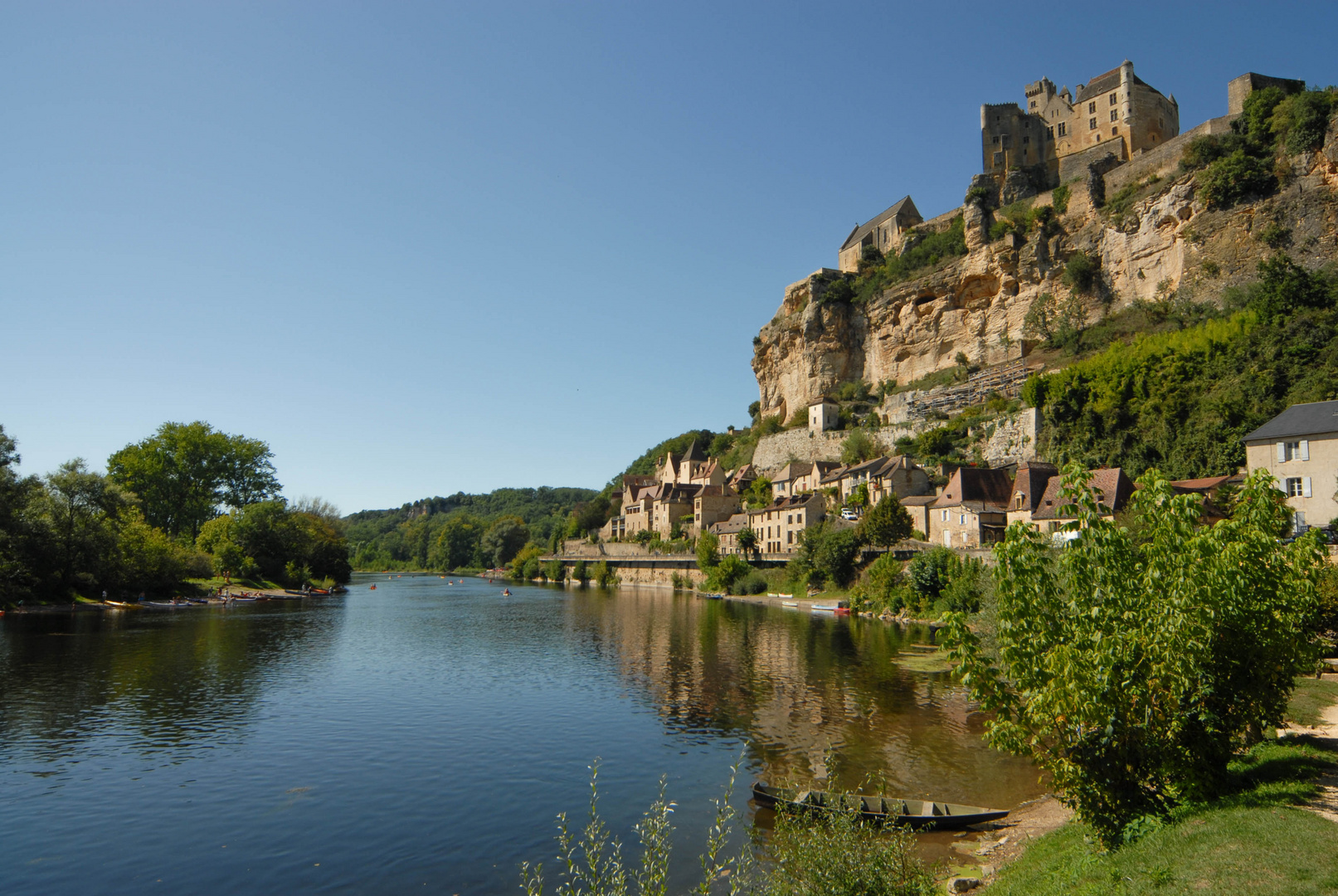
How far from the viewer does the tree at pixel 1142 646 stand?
905 centimetres

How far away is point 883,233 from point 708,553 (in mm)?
46400

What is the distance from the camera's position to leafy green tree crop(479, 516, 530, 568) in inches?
5443

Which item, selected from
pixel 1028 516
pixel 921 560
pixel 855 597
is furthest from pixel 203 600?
pixel 1028 516

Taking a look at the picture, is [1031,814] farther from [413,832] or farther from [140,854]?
[140,854]

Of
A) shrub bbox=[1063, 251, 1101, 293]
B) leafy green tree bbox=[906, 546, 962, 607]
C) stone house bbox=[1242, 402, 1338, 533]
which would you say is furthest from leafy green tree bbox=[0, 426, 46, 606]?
shrub bbox=[1063, 251, 1101, 293]

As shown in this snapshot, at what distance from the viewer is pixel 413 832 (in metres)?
14.9

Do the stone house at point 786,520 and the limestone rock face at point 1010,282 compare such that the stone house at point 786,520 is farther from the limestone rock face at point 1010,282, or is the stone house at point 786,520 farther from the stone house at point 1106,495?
the stone house at point 1106,495

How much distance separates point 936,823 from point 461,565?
156m

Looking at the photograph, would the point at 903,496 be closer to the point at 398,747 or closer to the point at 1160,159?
the point at 1160,159

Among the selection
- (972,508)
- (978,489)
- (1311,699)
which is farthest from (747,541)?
(1311,699)

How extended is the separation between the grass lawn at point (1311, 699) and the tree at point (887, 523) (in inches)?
1383

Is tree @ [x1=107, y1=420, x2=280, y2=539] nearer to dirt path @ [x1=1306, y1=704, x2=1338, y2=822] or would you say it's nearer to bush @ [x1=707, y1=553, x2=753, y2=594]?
bush @ [x1=707, y1=553, x2=753, y2=594]

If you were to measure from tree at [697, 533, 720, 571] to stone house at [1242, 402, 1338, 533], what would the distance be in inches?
1912

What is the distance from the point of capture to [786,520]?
74938 millimetres
